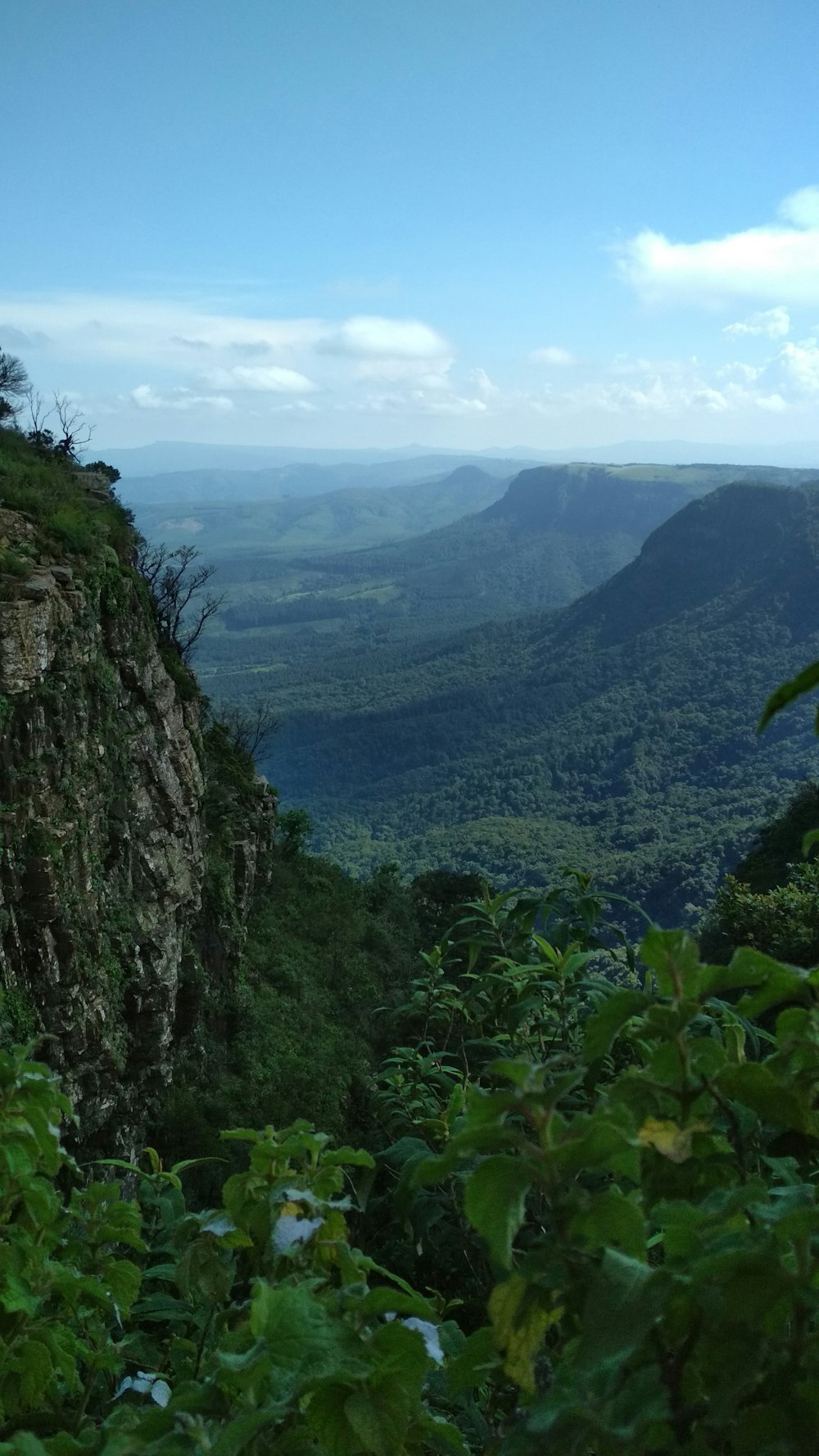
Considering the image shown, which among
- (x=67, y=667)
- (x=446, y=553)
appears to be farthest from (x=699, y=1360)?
(x=446, y=553)

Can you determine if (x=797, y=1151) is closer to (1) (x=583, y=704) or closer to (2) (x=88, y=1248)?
(2) (x=88, y=1248)

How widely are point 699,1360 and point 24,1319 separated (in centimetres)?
107

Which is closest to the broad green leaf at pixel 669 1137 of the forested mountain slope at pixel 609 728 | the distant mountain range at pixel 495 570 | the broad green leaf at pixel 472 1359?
the broad green leaf at pixel 472 1359

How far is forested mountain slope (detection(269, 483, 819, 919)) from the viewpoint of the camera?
61.0m

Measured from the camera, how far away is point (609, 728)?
279 ft

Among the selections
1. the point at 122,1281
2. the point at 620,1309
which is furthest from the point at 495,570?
→ the point at 620,1309

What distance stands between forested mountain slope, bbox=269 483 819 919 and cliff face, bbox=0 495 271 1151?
33.6m

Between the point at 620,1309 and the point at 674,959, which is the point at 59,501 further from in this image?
the point at 620,1309

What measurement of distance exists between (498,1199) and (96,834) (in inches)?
483

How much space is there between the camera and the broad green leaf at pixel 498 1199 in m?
0.74

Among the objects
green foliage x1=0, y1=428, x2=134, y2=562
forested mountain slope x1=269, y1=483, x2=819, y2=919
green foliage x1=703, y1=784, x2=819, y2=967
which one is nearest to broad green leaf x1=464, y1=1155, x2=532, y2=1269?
green foliage x1=703, y1=784, x2=819, y2=967

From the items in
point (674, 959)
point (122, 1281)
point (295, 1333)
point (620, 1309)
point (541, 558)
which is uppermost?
point (541, 558)

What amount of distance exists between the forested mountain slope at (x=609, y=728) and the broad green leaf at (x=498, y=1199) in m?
45.5

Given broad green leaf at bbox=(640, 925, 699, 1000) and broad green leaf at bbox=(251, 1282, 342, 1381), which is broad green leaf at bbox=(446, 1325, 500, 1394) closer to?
broad green leaf at bbox=(251, 1282, 342, 1381)
